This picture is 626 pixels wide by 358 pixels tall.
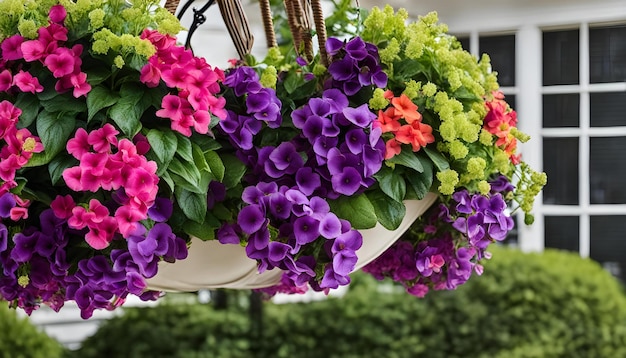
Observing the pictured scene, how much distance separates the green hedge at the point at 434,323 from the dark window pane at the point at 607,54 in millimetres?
824

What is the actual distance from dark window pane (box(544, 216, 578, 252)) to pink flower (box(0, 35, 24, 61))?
304 cm

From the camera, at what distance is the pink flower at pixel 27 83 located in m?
0.71

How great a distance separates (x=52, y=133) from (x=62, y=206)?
7cm

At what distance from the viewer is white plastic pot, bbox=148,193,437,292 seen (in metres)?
0.83

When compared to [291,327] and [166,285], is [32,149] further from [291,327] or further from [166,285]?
[291,327]

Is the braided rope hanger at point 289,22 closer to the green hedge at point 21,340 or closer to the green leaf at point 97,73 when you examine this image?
the green leaf at point 97,73

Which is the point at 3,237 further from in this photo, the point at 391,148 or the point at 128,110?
the point at 391,148

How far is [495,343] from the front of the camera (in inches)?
111

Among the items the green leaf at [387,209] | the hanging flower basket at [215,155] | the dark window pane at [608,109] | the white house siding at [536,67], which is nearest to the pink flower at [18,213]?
the hanging flower basket at [215,155]

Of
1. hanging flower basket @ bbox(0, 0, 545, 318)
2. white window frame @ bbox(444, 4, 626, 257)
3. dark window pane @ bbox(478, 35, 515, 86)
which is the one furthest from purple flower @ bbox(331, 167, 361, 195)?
dark window pane @ bbox(478, 35, 515, 86)

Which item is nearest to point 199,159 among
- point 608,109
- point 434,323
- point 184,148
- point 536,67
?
point 184,148

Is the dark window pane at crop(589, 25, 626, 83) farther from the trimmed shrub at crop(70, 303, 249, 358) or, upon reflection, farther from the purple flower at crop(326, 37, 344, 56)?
the purple flower at crop(326, 37, 344, 56)

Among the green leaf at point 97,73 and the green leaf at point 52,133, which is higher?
the green leaf at point 97,73

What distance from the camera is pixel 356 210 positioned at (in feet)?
2.55
